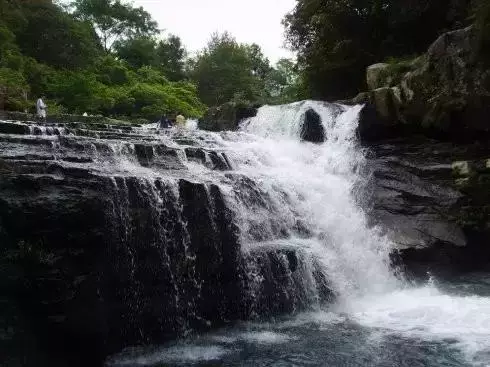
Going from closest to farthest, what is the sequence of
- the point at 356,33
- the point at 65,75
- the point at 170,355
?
the point at 170,355, the point at 356,33, the point at 65,75

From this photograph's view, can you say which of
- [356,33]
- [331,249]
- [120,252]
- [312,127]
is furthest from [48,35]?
[331,249]

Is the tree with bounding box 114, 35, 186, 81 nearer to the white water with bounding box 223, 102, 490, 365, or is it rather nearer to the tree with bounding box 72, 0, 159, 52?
the tree with bounding box 72, 0, 159, 52

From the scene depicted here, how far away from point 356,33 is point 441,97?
8530 mm

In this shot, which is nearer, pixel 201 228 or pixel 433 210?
pixel 201 228

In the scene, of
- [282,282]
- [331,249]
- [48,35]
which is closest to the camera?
[282,282]

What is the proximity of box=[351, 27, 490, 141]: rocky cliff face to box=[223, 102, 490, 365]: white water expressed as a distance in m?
1.06

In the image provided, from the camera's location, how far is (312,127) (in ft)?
48.4

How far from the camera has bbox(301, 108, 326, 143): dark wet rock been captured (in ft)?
48.1

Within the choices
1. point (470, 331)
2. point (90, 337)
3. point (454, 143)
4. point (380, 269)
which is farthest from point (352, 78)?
point (90, 337)

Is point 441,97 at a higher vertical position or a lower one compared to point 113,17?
lower

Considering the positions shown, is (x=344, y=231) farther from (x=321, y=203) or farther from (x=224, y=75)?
(x=224, y=75)

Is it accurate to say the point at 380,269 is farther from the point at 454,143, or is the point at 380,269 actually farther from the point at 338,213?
the point at 454,143

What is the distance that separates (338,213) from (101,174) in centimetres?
619

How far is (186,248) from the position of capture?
7656mm
